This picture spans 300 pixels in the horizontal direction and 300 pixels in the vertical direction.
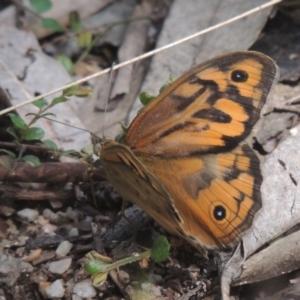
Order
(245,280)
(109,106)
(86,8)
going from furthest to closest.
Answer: (86,8) < (109,106) < (245,280)

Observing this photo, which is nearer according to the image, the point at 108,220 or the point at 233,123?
the point at 233,123

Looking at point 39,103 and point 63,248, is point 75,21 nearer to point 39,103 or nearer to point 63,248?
point 39,103

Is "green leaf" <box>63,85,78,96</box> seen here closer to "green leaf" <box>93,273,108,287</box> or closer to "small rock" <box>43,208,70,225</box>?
"small rock" <box>43,208,70,225</box>

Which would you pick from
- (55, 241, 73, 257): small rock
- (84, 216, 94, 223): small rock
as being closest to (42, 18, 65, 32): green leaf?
(84, 216, 94, 223): small rock

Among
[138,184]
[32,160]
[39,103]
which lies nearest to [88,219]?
[32,160]

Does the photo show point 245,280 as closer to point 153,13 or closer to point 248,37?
point 248,37

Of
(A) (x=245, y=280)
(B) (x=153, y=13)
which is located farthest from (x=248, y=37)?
(A) (x=245, y=280)
